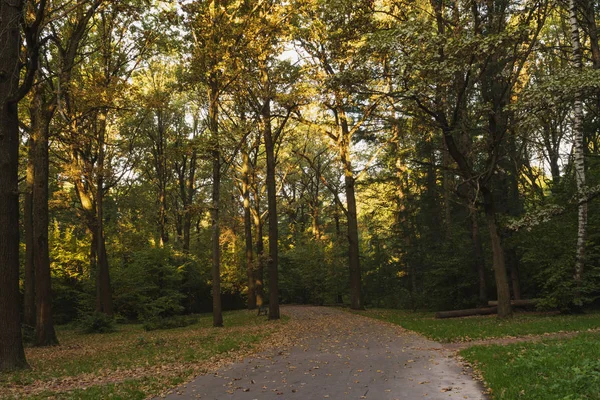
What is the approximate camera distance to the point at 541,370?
6191mm

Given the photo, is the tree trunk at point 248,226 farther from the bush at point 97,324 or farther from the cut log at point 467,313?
the cut log at point 467,313

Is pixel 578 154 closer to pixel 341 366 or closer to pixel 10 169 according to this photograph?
pixel 341 366

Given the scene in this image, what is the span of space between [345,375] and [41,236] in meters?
11.9

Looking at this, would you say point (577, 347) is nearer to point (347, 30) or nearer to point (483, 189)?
point (483, 189)

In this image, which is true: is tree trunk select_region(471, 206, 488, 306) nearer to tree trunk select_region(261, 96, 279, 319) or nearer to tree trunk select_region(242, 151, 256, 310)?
tree trunk select_region(261, 96, 279, 319)

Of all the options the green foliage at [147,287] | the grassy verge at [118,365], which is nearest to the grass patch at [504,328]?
the grassy verge at [118,365]

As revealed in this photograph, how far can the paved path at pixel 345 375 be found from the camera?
20.9 ft

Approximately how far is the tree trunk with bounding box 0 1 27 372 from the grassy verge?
2.47 ft

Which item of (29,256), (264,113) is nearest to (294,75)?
(264,113)

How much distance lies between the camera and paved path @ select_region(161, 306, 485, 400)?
637cm

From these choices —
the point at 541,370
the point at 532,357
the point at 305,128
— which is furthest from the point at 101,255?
the point at 541,370

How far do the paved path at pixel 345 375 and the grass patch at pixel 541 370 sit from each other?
0.40m

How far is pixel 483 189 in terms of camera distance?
15.5 metres

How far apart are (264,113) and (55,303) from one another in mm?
17565
